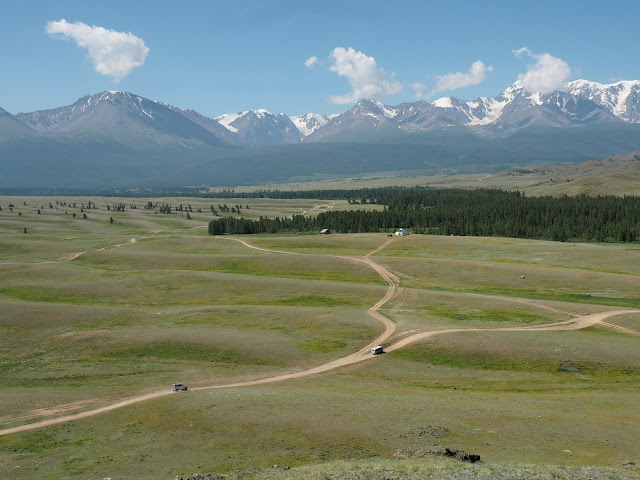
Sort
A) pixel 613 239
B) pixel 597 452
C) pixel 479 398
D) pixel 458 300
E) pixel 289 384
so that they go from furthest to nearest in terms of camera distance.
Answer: pixel 613 239, pixel 458 300, pixel 289 384, pixel 479 398, pixel 597 452

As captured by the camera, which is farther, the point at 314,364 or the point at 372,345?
the point at 372,345

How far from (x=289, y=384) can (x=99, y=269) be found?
94214mm

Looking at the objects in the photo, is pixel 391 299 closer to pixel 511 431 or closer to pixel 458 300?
pixel 458 300

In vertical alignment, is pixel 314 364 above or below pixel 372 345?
below

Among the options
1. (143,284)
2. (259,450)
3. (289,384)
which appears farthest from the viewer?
(143,284)

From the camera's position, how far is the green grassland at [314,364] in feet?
122

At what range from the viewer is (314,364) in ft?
218

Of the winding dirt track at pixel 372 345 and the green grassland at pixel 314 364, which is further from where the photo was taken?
the winding dirt track at pixel 372 345

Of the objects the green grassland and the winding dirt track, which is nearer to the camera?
the green grassland

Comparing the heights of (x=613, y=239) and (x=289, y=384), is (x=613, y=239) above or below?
above

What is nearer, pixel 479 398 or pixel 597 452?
pixel 597 452

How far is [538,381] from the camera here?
58.6 meters

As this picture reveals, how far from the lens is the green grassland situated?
3728 cm

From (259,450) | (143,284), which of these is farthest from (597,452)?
(143,284)
